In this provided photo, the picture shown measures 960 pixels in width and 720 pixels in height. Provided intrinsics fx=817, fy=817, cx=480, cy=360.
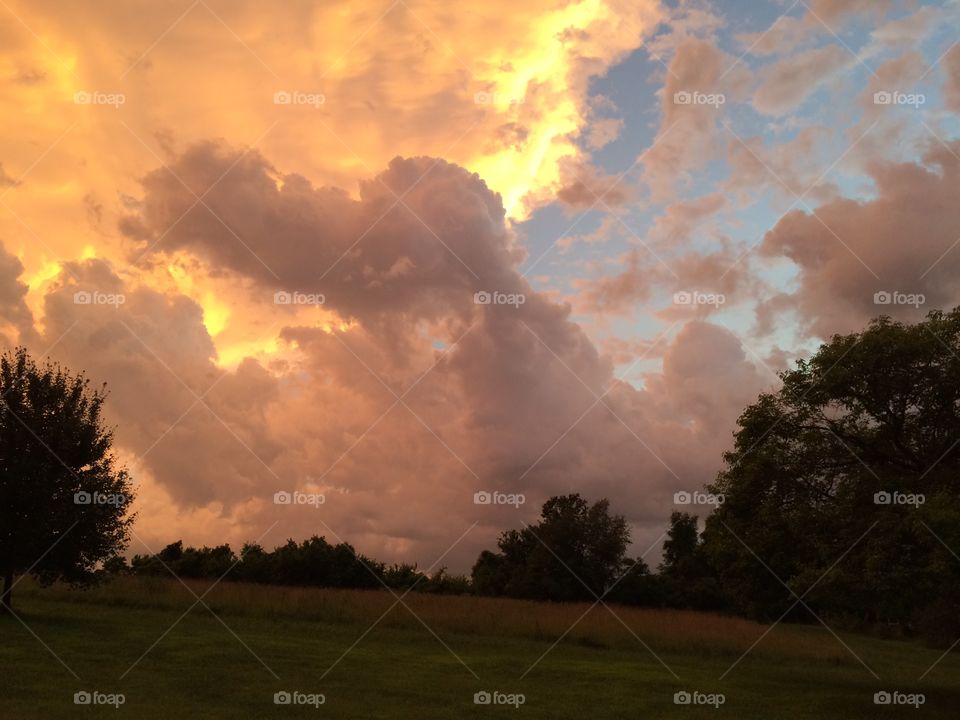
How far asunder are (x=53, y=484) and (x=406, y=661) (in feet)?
55.4

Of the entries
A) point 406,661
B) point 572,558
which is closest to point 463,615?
point 406,661

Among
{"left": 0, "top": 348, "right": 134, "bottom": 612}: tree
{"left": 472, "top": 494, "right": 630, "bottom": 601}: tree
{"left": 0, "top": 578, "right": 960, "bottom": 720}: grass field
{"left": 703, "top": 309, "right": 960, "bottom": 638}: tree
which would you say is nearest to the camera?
{"left": 0, "top": 578, "right": 960, "bottom": 720}: grass field

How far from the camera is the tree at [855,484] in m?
22.1

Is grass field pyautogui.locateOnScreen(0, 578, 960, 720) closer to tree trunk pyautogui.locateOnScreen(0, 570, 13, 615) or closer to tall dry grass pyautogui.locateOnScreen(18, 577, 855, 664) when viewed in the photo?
tall dry grass pyautogui.locateOnScreen(18, 577, 855, 664)

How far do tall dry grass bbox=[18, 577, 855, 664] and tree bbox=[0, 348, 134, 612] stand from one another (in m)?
6.03

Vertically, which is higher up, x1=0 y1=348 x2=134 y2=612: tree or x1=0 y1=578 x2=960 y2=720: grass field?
x1=0 y1=348 x2=134 y2=612: tree

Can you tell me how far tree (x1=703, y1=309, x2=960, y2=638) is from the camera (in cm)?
2208

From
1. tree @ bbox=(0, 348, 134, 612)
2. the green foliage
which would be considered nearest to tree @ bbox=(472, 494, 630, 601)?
the green foliage

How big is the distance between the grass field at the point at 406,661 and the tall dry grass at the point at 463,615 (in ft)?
0.39

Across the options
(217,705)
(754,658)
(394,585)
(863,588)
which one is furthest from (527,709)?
(394,585)

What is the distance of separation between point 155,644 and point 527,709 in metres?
13.2

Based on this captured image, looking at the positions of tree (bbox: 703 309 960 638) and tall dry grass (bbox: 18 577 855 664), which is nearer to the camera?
tree (bbox: 703 309 960 638)

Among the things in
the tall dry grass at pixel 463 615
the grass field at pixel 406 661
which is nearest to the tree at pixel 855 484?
the grass field at pixel 406 661

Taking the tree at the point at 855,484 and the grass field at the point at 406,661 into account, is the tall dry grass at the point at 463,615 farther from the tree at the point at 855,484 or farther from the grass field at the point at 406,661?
the tree at the point at 855,484
